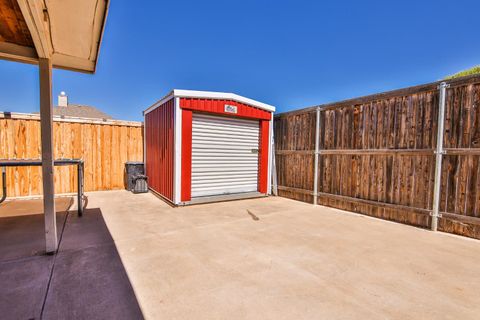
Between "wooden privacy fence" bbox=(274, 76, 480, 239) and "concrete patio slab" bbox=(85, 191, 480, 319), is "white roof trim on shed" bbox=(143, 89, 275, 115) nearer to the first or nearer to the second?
"wooden privacy fence" bbox=(274, 76, 480, 239)

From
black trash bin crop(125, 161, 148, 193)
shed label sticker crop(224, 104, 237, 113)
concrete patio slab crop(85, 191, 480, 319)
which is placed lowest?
concrete patio slab crop(85, 191, 480, 319)

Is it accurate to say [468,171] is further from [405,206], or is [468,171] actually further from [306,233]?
[306,233]

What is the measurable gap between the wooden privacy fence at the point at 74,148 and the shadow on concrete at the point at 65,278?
10.7 feet

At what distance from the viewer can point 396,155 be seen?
4309 millimetres

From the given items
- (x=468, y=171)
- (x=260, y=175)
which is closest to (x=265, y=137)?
(x=260, y=175)

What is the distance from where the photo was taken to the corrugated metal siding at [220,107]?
543 centimetres

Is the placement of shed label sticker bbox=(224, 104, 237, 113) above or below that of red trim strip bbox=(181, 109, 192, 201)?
above

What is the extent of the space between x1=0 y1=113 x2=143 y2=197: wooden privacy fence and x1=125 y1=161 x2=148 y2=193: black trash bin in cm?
35

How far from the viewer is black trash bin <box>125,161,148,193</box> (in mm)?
7203

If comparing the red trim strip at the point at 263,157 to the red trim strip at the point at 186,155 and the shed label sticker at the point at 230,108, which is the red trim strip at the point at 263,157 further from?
the red trim strip at the point at 186,155

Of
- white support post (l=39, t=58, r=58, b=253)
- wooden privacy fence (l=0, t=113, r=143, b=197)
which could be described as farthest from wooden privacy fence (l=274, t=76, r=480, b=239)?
wooden privacy fence (l=0, t=113, r=143, b=197)

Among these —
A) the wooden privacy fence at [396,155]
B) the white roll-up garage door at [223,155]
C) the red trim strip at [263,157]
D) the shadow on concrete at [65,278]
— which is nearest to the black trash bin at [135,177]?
the white roll-up garage door at [223,155]

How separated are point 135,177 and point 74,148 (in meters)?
1.98

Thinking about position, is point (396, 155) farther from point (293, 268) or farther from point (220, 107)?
point (220, 107)
